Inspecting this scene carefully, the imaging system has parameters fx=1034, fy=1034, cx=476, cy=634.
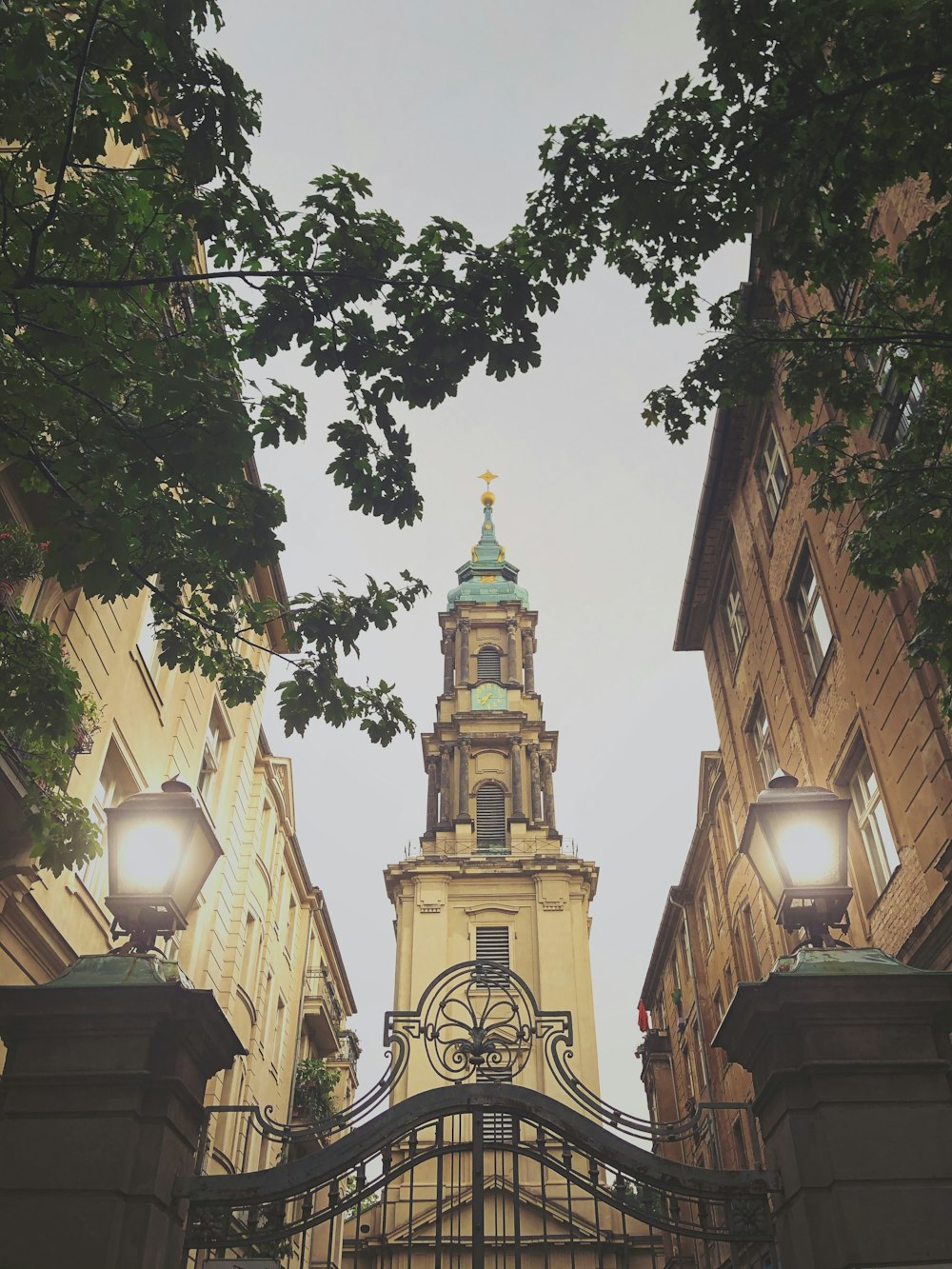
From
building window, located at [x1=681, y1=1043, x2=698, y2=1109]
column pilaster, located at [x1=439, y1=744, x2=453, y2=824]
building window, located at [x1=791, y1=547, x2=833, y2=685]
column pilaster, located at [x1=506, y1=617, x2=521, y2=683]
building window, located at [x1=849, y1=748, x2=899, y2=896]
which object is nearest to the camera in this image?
building window, located at [x1=849, y1=748, x2=899, y2=896]

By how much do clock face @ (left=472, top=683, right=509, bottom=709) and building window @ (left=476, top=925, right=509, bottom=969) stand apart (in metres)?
12.5

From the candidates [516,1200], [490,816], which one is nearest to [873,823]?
[516,1200]

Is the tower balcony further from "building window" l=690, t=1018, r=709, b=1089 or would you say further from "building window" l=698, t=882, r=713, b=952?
"building window" l=698, t=882, r=713, b=952

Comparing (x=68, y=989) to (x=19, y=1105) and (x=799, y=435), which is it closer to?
(x=19, y=1105)

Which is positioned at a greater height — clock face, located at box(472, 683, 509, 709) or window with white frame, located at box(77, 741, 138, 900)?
clock face, located at box(472, 683, 509, 709)

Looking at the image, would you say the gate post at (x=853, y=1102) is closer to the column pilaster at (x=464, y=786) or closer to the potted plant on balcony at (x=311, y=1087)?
the potted plant on balcony at (x=311, y=1087)

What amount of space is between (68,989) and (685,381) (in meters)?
6.46

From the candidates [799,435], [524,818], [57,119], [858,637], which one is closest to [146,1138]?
[57,119]

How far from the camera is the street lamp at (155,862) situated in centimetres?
650

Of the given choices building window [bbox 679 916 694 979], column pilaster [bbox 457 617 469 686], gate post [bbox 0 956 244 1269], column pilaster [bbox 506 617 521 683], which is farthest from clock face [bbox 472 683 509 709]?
gate post [bbox 0 956 244 1269]

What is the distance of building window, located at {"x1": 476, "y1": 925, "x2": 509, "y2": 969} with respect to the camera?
129 feet

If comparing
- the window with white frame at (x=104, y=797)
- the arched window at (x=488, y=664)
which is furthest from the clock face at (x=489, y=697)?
the window with white frame at (x=104, y=797)

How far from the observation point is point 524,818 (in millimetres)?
44406

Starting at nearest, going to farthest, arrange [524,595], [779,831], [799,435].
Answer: [779,831] → [799,435] → [524,595]
